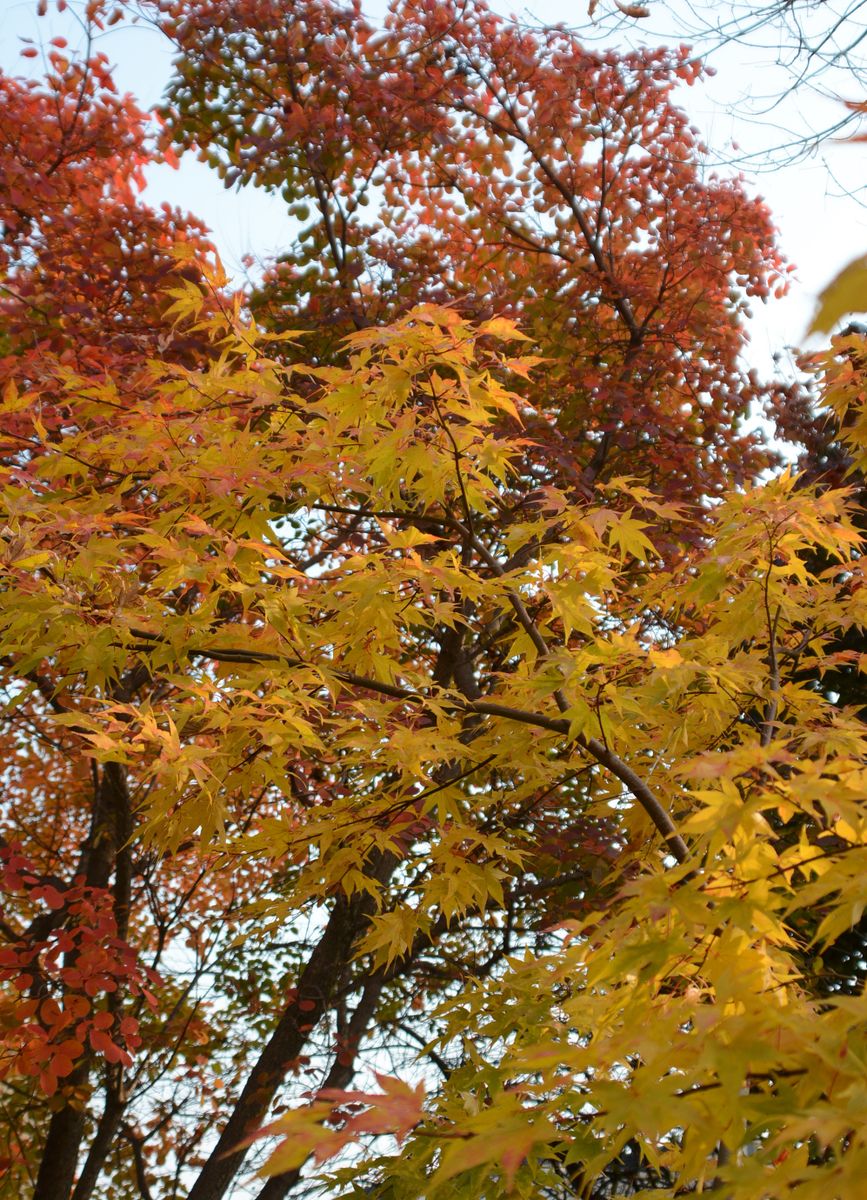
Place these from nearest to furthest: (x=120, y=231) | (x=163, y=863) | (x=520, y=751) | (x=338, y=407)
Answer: (x=338, y=407) → (x=520, y=751) → (x=120, y=231) → (x=163, y=863)

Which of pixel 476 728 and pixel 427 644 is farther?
pixel 427 644

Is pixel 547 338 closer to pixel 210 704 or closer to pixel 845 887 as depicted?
pixel 210 704

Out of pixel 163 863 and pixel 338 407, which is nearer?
pixel 338 407

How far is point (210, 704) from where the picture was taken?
8.99ft

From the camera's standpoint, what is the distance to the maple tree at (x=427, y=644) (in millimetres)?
1772

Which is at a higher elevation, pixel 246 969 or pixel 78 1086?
pixel 246 969

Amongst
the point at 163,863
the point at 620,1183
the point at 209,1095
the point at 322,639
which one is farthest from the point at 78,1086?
the point at 322,639

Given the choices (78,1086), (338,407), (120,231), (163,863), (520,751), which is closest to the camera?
(338,407)

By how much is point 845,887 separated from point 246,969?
595 cm

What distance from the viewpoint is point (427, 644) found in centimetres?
685

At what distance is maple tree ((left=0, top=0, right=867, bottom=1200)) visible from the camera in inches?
69.8

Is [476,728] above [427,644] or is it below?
below

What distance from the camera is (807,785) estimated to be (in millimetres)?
1583

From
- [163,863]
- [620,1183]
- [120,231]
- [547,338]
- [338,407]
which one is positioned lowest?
[620,1183]
